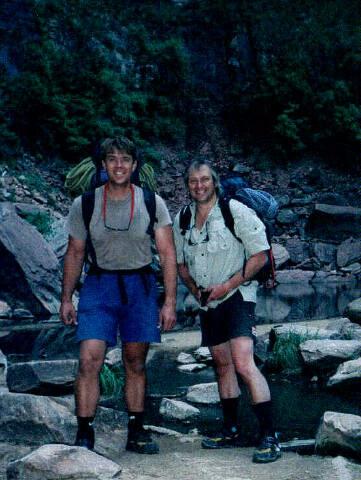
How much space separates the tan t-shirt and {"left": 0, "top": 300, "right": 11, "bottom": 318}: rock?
7.66 m

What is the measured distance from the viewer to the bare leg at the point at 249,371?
372cm

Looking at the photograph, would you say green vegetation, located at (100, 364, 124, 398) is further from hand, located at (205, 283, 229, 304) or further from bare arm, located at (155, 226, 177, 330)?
hand, located at (205, 283, 229, 304)

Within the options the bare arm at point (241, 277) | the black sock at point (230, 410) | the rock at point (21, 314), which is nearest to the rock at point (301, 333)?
the black sock at point (230, 410)

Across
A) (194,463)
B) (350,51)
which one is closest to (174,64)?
(350,51)

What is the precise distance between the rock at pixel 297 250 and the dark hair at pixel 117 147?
16.4 metres

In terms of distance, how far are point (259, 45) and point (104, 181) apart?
2318cm

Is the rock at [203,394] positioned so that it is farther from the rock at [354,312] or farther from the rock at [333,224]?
the rock at [333,224]

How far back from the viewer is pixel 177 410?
497cm

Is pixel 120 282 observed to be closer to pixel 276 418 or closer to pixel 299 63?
pixel 276 418

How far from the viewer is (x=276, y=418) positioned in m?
4.91

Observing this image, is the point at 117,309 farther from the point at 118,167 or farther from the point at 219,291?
the point at 118,167

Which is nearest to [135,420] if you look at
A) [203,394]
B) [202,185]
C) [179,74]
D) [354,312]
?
[202,185]

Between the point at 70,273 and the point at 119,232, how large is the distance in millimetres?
395

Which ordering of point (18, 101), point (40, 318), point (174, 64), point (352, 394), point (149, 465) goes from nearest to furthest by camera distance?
point (149, 465) < point (352, 394) < point (40, 318) < point (18, 101) < point (174, 64)
